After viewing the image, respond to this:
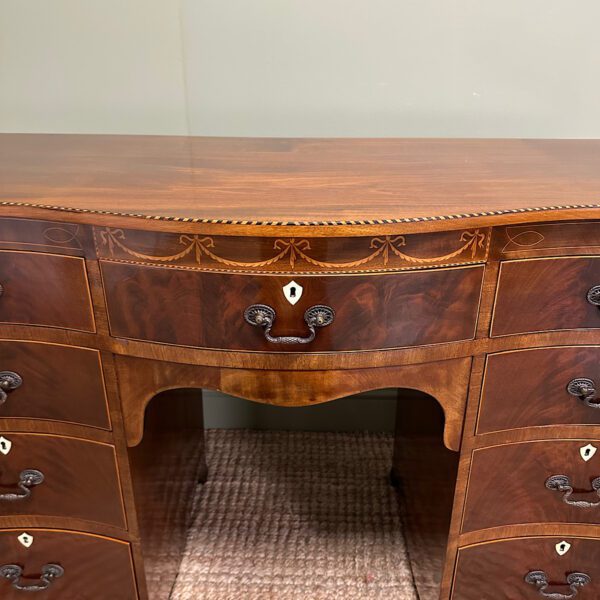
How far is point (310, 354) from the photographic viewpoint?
821mm

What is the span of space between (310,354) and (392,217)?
21 cm

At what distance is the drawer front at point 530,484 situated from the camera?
94cm

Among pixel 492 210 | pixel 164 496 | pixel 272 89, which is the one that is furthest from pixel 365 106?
pixel 164 496

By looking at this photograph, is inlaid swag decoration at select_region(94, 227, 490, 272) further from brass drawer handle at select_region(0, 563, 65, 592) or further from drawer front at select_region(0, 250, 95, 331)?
brass drawer handle at select_region(0, 563, 65, 592)

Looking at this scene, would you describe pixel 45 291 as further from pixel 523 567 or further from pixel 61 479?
pixel 523 567

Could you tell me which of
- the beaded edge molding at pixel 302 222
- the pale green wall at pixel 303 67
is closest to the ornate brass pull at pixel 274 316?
the beaded edge molding at pixel 302 222

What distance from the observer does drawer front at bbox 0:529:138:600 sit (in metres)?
1.02

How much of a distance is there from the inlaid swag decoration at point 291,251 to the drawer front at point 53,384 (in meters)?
0.19

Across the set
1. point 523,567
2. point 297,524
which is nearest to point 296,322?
point 523,567

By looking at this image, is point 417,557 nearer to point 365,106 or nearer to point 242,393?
point 242,393

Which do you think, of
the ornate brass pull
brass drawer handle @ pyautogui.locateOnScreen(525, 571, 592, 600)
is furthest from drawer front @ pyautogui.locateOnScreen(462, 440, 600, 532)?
the ornate brass pull

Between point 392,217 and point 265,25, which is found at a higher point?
point 265,25

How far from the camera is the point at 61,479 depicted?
98 centimetres

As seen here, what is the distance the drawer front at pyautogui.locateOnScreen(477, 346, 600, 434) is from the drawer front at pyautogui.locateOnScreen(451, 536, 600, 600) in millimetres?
236
